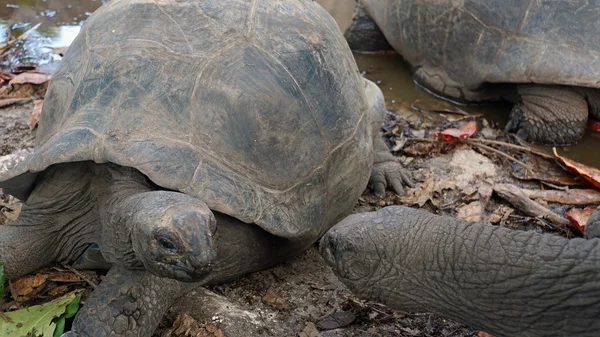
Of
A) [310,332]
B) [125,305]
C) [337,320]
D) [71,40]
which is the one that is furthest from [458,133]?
[71,40]

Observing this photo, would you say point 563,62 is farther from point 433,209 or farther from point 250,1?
point 250,1

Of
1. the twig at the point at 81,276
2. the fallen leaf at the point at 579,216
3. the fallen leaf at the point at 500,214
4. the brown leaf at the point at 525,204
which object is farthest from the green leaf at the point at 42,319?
the fallen leaf at the point at 579,216

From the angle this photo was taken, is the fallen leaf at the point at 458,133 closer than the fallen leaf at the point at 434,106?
Yes

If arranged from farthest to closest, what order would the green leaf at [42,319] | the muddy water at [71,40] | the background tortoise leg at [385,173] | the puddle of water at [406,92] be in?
the muddy water at [71,40] → the puddle of water at [406,92] → the background tortoise leg at [385,173] → the green leaf at [42,319]

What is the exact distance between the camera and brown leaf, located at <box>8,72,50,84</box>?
18.0 feet

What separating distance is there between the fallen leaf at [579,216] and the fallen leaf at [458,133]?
1.15 metres

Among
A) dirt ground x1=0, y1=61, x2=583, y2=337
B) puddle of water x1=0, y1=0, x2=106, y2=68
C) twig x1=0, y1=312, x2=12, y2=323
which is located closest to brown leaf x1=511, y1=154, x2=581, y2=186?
dirt ground x1=0, y1=61, x2=583, y2=337

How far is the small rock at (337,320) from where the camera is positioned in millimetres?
3115

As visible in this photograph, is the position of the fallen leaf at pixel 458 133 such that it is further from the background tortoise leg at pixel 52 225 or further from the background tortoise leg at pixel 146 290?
the background tortoise leg at pixel 52 225

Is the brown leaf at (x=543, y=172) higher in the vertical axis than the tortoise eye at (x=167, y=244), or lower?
lower

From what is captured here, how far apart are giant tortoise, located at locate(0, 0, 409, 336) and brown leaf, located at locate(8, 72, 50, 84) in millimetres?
2382

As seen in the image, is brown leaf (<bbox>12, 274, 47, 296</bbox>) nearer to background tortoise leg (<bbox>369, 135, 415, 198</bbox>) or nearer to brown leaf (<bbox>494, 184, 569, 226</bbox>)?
background tortoise leg (<bbox>369, 135, 415, 198</bbox>)

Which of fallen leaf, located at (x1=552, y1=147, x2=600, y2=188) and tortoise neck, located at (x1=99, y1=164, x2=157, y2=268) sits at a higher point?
tortoise neck, located at (x1=99, y1=164, x2=157, y2=268)

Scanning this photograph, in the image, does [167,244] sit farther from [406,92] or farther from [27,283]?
[406,92]
